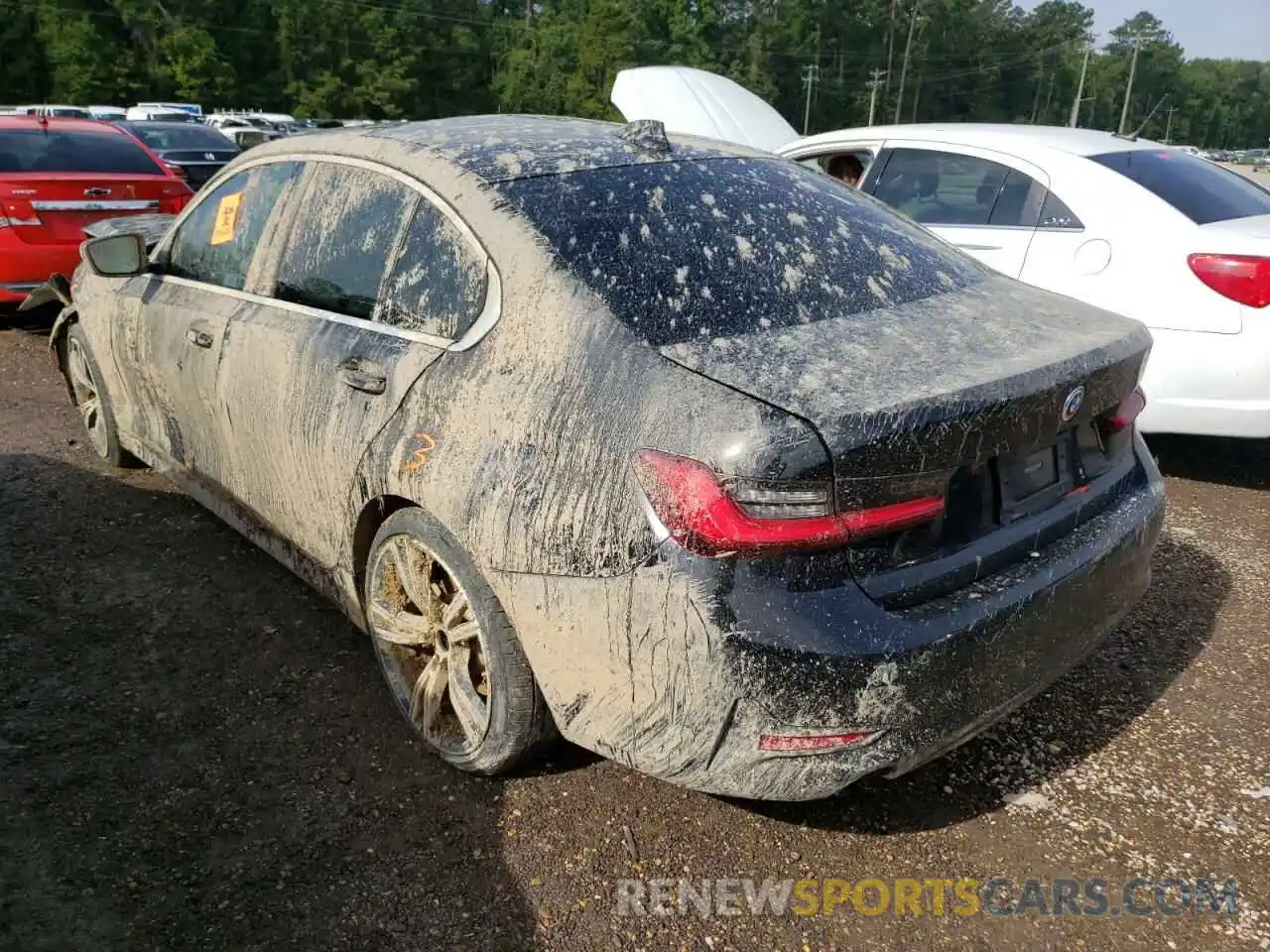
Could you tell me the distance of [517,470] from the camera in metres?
2.17

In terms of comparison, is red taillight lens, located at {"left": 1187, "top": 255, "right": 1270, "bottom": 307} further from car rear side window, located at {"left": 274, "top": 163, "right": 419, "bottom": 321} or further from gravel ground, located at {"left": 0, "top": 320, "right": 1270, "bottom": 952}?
car rear side window, located at {"left": 274, "top": 163, "right": 419, "bottom": 321}

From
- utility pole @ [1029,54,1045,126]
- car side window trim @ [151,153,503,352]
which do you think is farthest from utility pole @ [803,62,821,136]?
car side window trim @ [151,153,503,352]

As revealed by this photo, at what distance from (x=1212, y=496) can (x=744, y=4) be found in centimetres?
11069

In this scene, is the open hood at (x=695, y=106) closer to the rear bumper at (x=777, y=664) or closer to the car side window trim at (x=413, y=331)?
the car side window trim at (x=413, y=331)

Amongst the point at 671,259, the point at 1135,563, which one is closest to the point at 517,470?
the point at 671,259

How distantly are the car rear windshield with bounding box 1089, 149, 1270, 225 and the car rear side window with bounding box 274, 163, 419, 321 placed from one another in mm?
3692

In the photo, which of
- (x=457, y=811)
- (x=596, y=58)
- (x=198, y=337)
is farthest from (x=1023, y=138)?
(x=596, y=58)

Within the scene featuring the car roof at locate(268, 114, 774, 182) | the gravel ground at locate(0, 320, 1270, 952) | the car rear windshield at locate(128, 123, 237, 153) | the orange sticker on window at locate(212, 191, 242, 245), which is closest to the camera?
the gravel ground at locate(0, 320, 1270, 952)

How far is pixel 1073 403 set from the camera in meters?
2.24

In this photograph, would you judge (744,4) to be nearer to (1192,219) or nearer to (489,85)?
(489,85)

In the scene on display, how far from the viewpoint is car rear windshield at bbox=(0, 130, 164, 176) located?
7031 millimetres

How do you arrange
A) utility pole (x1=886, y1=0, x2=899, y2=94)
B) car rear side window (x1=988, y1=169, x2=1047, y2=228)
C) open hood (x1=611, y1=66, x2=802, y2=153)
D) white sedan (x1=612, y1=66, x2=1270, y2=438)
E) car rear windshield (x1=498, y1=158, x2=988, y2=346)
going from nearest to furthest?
car rear windshield (x1=498, y1=158, x2=988, y2=346) → white sedan (x1=612, y1=66, x2=1270, y2=438) → car rear side window (x1=988, y1=169, x2=1047, y2=228) → open hood (x1=611, y1=66, x2=802, y2=153) → utility pole (x1=886, y1=0, x2=899, y2=94)

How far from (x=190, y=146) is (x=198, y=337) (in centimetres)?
1194

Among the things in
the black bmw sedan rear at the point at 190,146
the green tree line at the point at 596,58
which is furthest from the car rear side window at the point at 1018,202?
the green tree line at the point at 596,58
